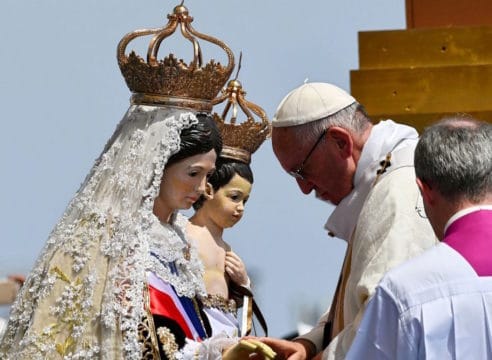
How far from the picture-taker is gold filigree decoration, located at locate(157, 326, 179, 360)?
6.26 metres

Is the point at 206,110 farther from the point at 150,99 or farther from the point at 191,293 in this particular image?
the point at 191,293

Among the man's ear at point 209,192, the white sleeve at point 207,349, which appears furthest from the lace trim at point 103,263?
the man's ear at point 209,192

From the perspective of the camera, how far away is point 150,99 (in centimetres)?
686

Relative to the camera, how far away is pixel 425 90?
945 cm

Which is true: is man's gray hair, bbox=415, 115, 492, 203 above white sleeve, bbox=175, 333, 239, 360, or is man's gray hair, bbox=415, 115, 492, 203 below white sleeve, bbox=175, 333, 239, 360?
above

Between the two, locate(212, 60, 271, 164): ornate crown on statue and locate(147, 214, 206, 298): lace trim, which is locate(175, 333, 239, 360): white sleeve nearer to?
locate(147, 214, 206, 298): lace trim

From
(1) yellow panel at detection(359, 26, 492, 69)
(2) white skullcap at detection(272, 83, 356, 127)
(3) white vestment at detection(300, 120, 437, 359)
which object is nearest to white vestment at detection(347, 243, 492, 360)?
(3) white vestment at detection(300, 120, 437, 359)

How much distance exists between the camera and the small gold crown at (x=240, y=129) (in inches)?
328

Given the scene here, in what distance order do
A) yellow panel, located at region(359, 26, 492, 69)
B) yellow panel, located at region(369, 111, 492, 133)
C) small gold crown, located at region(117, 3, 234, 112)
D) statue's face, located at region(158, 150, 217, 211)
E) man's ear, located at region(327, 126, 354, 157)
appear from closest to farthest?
man's ear, located at region(327, 126, 354, 157) → statue's face, located at region(158, 150, 217, 211) → small gold crown, located at region(117, 3, 234, 112) → yellow panel, located at region(369, 111, 492, 133) → yellow panel, located at region(359, 26, 492, 69)

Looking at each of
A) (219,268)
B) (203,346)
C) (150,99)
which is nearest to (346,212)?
(203,346)

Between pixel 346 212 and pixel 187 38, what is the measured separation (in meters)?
1.46

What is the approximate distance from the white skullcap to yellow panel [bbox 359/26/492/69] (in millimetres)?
3220

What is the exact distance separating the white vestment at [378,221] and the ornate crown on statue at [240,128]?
2306mm

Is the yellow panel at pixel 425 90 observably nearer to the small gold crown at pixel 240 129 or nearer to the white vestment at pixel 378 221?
the small gold crown at pixel 240 129
